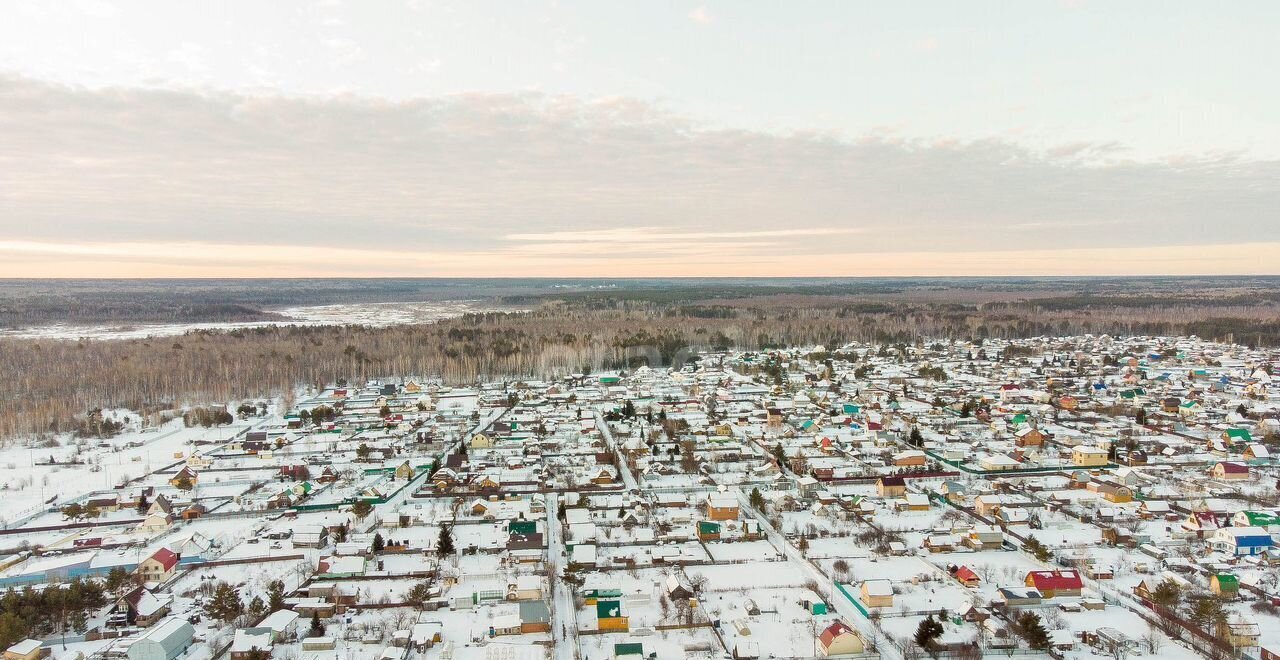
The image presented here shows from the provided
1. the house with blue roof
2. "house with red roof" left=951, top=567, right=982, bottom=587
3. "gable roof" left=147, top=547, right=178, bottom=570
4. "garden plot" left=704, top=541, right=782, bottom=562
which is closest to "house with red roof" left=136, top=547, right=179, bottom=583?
"gable roof" left=147, top=547, right=178, bottom=570

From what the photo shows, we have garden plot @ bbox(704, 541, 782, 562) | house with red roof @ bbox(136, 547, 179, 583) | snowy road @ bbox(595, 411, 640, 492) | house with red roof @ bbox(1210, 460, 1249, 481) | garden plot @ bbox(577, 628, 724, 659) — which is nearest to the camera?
garden plot @ bbox(577, 628, 724, 659)

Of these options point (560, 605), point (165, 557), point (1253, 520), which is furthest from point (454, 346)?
point (1253, 520)

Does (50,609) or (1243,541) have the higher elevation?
(1243,541)

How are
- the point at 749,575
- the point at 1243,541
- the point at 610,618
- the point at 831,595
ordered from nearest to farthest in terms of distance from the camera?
the point at 610,618 < the point at 831,595 < the point at 749,575 < the point at 1243,541

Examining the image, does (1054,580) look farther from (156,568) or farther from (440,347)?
(440,347)

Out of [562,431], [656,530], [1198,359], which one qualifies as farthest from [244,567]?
[1198,359]

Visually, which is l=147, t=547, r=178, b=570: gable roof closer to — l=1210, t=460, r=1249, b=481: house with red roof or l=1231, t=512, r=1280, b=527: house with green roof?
l=1231, t=512, r=1280, b=527: house with green roof
